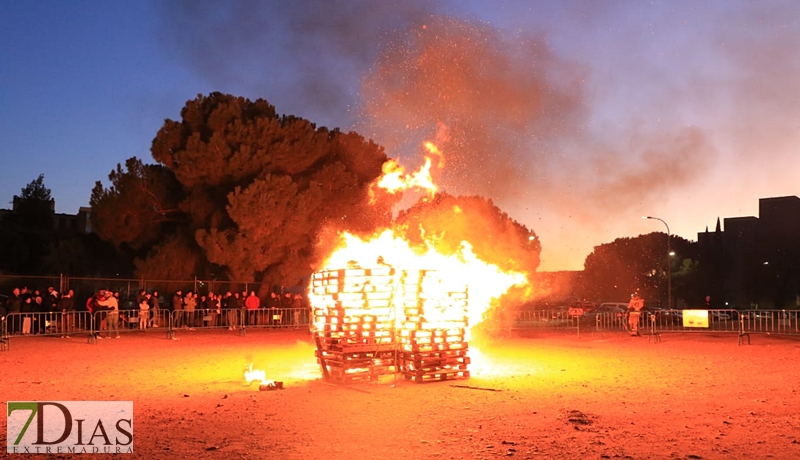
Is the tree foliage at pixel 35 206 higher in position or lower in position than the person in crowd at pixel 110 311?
higher

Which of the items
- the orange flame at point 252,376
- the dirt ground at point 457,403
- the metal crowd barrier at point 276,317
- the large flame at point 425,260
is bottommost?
the dirt ground at point 457,403

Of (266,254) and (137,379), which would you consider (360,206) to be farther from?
(137,379)

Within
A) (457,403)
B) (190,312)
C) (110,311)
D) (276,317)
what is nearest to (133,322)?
(190,312)

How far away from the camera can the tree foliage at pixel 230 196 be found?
3234cm

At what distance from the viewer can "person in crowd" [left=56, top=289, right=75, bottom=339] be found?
2337 centimetres

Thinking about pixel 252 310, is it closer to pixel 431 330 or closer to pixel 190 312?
pixel 190 312

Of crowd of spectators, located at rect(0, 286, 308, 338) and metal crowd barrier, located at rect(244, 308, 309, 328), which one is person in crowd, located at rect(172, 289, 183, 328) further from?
metal crowd barrier, located at rect(244, 308, 309, 328)

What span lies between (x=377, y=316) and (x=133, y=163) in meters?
Answer: 24.4

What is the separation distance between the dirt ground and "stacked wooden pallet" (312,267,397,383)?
1.75 ft

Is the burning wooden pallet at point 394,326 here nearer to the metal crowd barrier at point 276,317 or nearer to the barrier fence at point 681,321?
the barrier fence at point 681,321

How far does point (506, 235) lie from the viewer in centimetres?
4594

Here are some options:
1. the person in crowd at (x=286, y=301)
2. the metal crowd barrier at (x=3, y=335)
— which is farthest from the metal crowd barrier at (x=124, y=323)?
the person in crowd at (x=286, y=301)

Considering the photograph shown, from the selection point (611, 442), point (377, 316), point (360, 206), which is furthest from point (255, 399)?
point (360, 206)

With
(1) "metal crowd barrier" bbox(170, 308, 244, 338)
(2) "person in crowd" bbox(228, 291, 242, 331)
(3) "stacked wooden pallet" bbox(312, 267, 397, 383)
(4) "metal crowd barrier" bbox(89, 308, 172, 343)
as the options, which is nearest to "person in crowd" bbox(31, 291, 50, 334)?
(4) "metal crowd barrier" bbox(89, 308, 172, 343)
